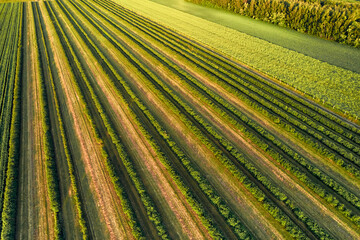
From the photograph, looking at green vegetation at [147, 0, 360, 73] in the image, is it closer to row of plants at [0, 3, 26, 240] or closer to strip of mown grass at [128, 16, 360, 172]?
strip of mown grass at [128, 16, 360, 172]

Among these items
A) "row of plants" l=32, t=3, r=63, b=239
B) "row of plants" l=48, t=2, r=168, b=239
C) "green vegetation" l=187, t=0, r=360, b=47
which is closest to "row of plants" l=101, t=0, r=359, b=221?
"row of plants" l=48, t=2, r=168, b=239

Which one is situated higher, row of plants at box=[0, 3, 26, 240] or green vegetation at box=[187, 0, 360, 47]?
green vegetation at box=[187, 0, 360, 47]

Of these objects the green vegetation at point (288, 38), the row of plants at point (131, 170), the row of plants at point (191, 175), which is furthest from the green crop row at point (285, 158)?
the green vegetation at point (288, 38)

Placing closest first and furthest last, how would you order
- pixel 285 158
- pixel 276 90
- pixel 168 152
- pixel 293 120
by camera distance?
pixel 285 158, pixel 168 152, pixel 293 120, pixel 276 90

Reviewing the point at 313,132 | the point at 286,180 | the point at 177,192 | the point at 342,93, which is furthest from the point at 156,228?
the point at 342,93

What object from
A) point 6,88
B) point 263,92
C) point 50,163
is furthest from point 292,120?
point 6,88

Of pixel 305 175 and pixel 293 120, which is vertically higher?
pixel 293 120

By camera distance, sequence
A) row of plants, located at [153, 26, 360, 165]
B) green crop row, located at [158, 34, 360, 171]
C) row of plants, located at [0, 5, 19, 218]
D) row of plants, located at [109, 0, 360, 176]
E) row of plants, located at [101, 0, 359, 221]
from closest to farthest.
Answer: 1. row of plants, located at [101, 0, 359, 221]
2. row of plants, located at [0, 5, 19, 218]
3. row of plants, located at [109, 0, 360, 176]
4. green crop row, located at [158, 34, 360, 171]
5. row of plants, located at [153, 26, 360, 165]

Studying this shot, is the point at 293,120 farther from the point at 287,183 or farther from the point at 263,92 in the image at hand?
the point at 287,183
